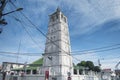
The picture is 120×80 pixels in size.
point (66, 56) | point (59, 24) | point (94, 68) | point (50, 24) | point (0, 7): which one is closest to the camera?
point (0, 7)

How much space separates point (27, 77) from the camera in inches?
1794

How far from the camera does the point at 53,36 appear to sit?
5116cm

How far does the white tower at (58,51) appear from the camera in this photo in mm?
44356

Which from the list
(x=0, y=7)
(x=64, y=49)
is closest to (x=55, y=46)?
(x=64, y=49)

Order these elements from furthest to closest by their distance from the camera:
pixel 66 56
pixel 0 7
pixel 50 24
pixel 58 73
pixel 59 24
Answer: pixel 50 24
pixel 59 24
pixel 66 56
pixel 58 73
pixel 0 7

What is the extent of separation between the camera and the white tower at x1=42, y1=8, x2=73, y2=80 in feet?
146

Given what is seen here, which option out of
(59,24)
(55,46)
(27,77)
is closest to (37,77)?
(27,77)

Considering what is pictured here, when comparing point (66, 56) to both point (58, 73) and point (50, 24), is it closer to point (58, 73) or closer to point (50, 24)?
point (58, 73)

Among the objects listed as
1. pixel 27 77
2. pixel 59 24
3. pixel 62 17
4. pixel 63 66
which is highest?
pixel 62 17

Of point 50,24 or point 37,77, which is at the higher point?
point 50,24

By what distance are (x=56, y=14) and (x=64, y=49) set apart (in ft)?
56.4

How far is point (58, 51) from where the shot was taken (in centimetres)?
4631

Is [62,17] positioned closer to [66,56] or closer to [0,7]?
[66,56]

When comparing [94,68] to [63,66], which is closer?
[63,66]
